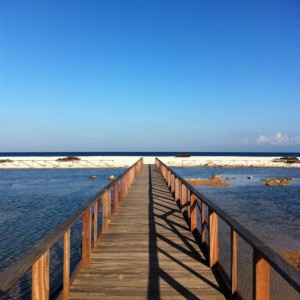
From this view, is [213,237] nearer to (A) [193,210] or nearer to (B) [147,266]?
(B) [147,266]

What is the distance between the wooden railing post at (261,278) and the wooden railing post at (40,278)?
1.83 metres

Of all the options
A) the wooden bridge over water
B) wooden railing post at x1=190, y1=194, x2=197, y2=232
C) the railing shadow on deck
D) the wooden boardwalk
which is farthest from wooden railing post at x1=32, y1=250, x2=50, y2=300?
wooden railing post at x1=190, y1=194, x2=197, y2=232

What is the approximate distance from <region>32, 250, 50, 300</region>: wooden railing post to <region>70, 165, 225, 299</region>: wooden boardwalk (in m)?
1.15

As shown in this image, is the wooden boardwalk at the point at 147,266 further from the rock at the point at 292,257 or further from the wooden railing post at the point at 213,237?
the rock at the point at 292,257

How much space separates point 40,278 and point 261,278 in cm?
189

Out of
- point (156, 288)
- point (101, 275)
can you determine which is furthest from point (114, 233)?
point (156, 288)

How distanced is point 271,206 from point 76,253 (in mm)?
10129

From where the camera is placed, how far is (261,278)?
9.34 ft

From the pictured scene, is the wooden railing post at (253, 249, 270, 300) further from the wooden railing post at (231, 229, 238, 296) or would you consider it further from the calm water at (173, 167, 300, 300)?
the calm water at (173, 167, 300, 300)

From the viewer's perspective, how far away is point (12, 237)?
9.18m

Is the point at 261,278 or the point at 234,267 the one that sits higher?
the point at 261,278

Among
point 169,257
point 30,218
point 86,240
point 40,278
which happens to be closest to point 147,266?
point 169,257

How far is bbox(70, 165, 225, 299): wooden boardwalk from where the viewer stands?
12.8 feet

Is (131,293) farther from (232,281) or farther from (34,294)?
(34,294)
